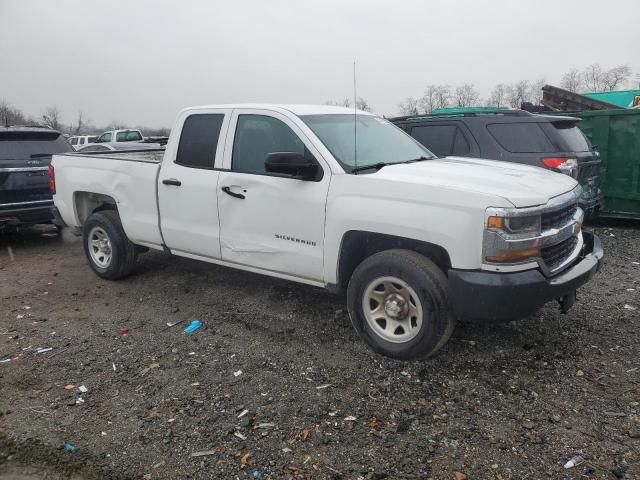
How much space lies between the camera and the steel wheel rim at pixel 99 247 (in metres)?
6.03

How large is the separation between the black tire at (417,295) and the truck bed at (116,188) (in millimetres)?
2468

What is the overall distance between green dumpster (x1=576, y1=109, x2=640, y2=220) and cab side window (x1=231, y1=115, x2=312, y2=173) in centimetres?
590

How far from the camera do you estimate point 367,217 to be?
147 inches

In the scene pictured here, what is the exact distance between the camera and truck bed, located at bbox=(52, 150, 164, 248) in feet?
17.5

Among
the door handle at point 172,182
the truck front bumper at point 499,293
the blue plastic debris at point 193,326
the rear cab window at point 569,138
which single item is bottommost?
the blue plastic debris at point 193,326

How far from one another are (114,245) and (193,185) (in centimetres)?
158

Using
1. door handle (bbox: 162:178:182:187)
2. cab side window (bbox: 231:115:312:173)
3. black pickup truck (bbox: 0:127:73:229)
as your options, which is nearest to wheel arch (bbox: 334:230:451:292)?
cab side window (bbox: 231:115:312:173)

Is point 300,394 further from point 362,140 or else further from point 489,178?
point 362,140

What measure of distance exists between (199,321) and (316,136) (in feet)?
6.54

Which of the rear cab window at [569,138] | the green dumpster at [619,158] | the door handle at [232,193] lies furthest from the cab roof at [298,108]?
the green dumpster at [619,158]

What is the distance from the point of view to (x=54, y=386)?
145 inches

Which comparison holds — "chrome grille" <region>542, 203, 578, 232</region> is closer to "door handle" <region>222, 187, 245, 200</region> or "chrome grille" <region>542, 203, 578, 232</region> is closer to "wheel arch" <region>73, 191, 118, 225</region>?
"door handle" <region>222, 187, 245, 200</region>

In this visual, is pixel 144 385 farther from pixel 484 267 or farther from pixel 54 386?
pixel 484 267

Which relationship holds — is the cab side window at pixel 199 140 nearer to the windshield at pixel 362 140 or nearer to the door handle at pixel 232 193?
the door handle at pixel 232 193
